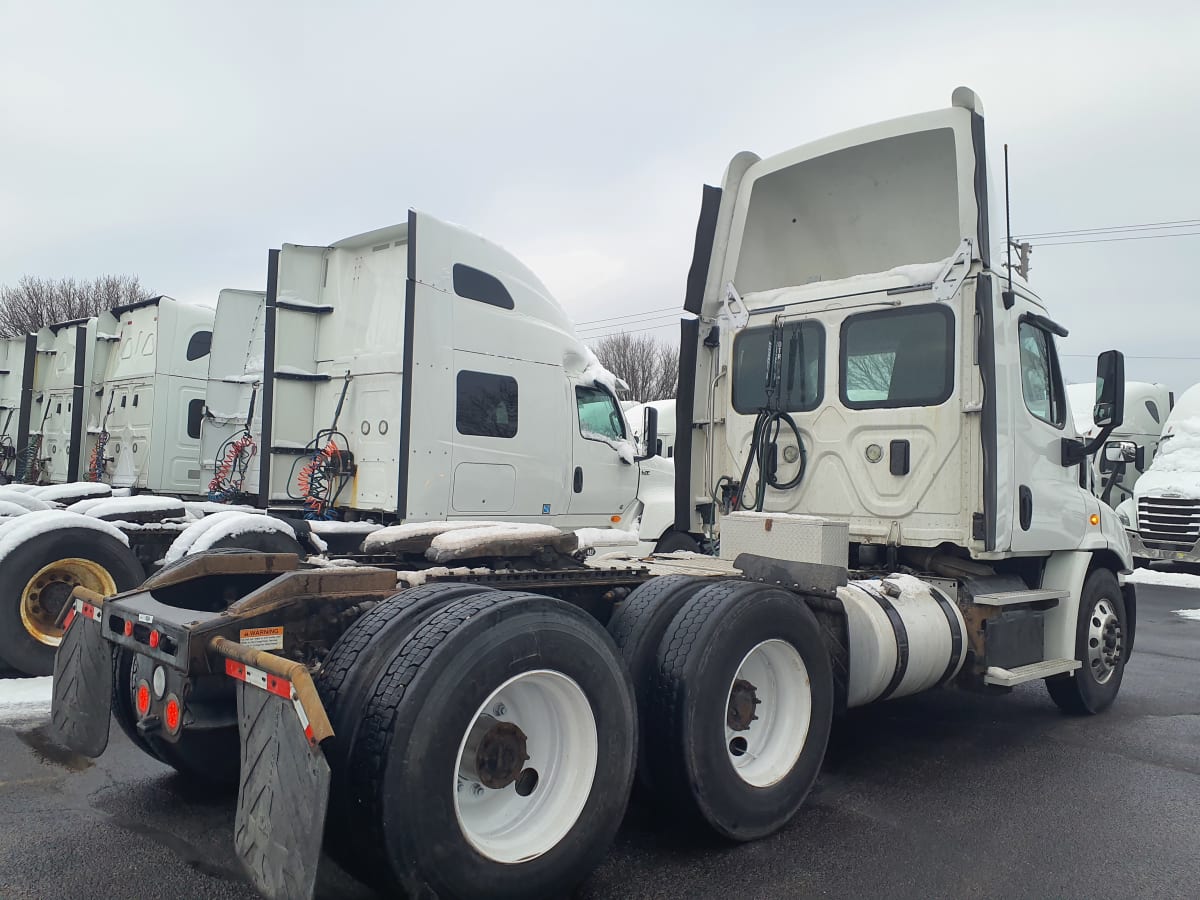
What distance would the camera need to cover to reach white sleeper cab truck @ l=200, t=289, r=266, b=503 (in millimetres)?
11375

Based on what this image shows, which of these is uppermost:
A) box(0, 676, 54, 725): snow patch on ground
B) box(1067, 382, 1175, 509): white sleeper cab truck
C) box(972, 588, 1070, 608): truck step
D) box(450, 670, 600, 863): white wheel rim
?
box(1067, 382, 1175, 509): white sleeper cab truck

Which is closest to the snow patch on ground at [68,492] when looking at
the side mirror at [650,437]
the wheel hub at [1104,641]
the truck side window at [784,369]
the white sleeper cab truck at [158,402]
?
the white sleeper cab truck at [158,402]

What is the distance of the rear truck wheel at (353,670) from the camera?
2752 mm

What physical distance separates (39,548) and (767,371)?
5225mm

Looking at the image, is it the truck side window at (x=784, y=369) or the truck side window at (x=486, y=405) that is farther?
the truck side window at (x=486, y=405)

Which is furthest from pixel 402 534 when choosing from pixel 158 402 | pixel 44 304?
pixel 44 304

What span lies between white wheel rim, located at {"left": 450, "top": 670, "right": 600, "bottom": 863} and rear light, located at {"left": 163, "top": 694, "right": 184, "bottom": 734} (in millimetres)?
948

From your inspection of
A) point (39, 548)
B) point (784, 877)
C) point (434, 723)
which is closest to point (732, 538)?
point (784, 877)

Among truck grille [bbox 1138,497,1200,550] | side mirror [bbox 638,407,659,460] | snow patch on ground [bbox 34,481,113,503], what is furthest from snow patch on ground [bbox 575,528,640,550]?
truck grille [bbox 1138,497,1200,550]

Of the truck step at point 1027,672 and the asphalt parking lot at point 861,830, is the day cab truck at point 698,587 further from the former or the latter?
the asphalt parking lot at point 861,830

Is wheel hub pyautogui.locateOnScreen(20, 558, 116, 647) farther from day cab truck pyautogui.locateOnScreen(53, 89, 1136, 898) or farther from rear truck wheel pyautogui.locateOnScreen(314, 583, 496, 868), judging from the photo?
rear truck wheel pyautogui.locateOnScreen(314, 583, 496, 868)

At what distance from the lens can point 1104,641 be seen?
21.1 feet

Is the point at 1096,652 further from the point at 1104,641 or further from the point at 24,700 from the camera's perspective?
the point at 24,700

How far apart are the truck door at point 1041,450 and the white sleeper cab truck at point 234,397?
8.70 meters
